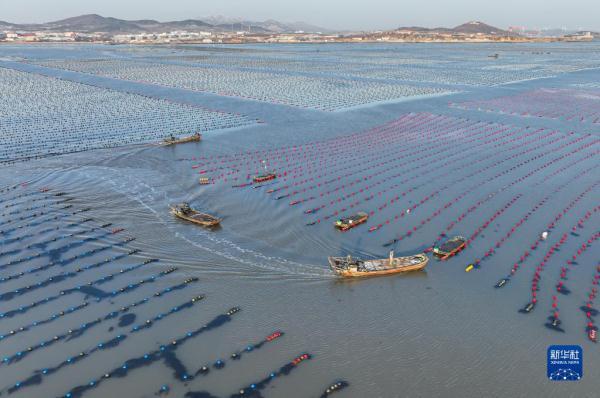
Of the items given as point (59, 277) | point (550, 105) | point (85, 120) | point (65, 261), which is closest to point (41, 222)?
point (65, 261)

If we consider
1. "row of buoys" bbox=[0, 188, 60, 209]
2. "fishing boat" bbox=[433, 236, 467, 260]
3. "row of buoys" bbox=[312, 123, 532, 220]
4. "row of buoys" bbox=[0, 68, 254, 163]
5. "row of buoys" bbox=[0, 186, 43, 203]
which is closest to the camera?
"fishing boat" bbox=[433, 236, 467, 260]

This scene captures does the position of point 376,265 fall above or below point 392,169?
below

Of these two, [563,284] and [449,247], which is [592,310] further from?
[449,247]

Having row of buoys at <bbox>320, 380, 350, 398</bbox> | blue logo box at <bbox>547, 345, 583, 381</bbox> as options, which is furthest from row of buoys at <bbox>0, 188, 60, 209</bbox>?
blue logo box at <bbox>547, 345, 583, 381</bbox>

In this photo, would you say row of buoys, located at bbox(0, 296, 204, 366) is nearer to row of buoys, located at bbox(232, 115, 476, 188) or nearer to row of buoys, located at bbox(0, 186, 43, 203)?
row of buoys, located at bbox(232, 115, 476, 188)

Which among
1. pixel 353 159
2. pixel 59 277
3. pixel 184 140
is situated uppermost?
pixel 184 140

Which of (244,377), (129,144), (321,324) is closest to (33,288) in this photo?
(244,377)

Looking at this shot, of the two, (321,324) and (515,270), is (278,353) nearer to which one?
(321,324)
